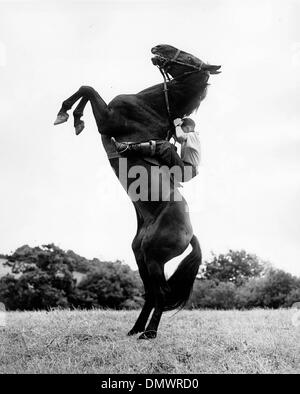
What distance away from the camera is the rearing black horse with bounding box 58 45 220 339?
210 inches

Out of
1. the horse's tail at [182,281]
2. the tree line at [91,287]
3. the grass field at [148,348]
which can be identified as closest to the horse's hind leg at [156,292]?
the grass field at [148,348]

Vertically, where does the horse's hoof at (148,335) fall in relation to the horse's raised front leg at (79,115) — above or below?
below

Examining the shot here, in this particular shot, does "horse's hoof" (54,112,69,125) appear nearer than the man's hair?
Yes

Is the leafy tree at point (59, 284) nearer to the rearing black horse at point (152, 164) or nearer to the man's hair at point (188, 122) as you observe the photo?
A: the rearing black horse at point (152, 164)

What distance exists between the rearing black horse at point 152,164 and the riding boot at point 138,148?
84mm

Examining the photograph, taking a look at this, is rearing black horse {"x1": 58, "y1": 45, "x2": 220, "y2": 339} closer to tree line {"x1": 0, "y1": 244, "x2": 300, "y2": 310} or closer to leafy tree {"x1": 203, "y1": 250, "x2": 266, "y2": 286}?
tree line {"x1": 0, "y1": 244, "x2": 300, "y2": 310}

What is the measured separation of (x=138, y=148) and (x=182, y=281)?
1546 millimetres

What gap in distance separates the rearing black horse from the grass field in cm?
41

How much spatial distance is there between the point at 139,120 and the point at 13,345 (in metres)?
2.78

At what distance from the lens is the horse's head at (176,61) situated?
18.9 feet

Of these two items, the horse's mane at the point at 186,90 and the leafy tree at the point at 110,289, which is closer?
the horse's mane at the point at 186,90

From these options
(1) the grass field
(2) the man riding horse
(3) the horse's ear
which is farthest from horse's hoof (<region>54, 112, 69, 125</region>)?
(1) the grass field

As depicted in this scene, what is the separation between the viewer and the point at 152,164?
5574 millimetres
